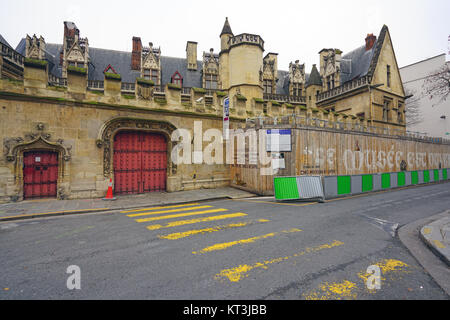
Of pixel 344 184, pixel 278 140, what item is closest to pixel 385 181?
pixel 344 184

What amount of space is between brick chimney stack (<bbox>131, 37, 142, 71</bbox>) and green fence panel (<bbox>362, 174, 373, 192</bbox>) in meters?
24.3

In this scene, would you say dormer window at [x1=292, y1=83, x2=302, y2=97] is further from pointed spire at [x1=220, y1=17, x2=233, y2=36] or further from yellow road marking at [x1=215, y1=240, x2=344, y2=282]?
yellow road marking at [x1=215, y1=240, x2=344, y2=282]

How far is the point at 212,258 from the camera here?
3.90 m

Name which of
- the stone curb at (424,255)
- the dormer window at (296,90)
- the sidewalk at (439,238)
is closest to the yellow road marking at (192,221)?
the stone curb at (424,255)

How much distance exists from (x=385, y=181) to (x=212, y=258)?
1445 cm

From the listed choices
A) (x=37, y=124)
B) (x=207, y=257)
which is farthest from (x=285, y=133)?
(x=37, y=124)

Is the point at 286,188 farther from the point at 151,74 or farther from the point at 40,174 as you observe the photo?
the point at 151,74

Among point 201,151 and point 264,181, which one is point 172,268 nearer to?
point 264,181

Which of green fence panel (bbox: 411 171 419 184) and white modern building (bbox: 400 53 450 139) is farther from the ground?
white modern building (bbox: 400 53 450 139)

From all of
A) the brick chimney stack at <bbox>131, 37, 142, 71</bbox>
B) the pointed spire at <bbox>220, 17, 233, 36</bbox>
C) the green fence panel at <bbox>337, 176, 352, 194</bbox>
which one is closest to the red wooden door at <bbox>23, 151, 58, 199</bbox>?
the green fence panel at <bbox>337, 176, 352, 194</bbox>

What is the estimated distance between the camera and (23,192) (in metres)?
9.45

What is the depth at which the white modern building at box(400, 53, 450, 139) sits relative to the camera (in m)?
31.8

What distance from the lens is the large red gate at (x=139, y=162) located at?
1160 centimetres
